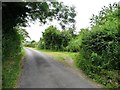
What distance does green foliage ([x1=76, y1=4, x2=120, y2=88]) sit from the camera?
17203mm

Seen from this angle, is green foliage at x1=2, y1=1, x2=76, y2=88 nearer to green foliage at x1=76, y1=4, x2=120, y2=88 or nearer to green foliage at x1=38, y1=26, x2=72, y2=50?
green foliage at x1=76, y1=4, x2=120, y2=88

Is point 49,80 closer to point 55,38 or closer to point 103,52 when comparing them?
point 103,52

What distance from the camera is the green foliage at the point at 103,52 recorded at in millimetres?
17203

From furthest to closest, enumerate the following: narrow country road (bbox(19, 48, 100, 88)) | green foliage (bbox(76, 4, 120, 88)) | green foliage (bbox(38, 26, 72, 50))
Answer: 1. green foliage (bbox(38, 26, 72, 50))
2. green foliage (bbox(76, 4, 120, 88))
3. narrow country road (bbox(19, 48, 100, 88))

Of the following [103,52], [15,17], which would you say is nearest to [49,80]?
[103,52]

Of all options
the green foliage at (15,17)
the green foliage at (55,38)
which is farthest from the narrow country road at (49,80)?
the green foliage at (55,38)

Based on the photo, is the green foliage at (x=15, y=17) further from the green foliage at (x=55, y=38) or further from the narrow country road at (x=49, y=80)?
the green foliage at (x=55, y=38)

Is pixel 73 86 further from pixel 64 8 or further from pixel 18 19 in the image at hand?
pixel 64 8

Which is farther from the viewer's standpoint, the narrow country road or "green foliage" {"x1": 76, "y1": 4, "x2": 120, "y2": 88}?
"green foliage" {"x1": 76, "y1": 4, "x2": 120, "y2": 88}

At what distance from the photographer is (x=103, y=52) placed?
1975cm

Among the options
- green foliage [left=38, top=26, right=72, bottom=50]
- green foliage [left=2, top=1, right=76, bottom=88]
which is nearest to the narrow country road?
green foliage [left=2, top=1, right=76, bottom=88]

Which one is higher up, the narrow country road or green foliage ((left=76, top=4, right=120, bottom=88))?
green foliage ((left=76, top=4, right=120, bottom=88))

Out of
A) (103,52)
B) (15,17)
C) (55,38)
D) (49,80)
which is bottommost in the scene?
(49,80)

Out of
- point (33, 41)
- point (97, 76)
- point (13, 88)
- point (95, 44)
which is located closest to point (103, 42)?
point (95, 44)
